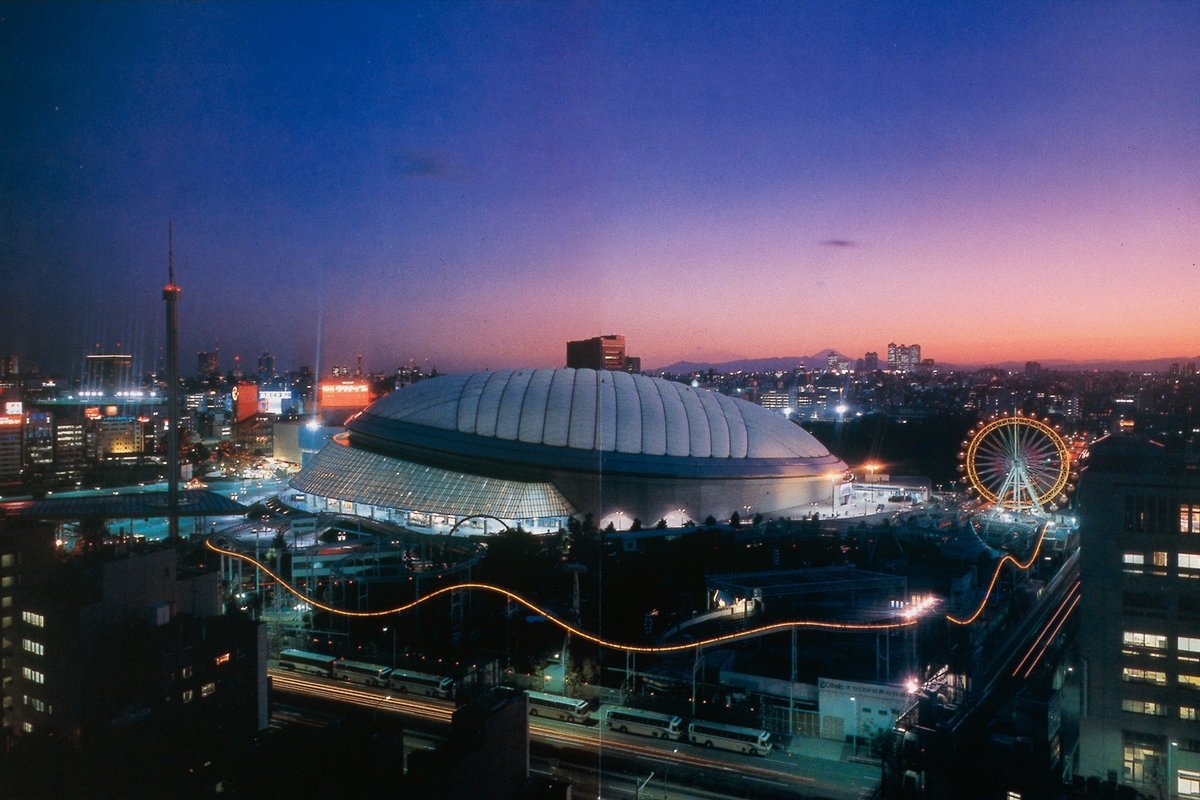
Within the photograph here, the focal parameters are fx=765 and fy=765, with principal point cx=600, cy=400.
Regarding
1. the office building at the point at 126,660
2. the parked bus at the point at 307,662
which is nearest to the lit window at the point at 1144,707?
the office building at the point at 126,660

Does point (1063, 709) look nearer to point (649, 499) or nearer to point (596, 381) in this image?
point (649, 499)

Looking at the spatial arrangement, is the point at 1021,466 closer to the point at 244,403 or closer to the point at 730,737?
the point at 730,737

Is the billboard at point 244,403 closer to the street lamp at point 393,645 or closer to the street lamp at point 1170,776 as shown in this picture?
the street lamp at point 393,645

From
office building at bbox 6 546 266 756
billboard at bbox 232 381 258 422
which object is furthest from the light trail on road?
billboard at bbox 232 381 258 422

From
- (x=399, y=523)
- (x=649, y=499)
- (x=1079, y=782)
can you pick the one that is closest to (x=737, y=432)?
(x=649, y=499)

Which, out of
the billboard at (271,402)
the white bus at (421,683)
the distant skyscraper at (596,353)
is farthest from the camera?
the billboard at (271,402)

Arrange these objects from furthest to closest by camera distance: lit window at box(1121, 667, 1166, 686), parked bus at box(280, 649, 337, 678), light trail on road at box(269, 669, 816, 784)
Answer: parked bus at box(280, 649, 337, 678) < lit window at box(1121, 667, 1166, 686) < light trail on road at box(269, 669, 816, 784)

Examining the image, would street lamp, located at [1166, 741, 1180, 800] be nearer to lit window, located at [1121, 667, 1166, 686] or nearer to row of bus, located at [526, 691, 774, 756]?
lit window, located at [1121, 667, 1166, 686]
